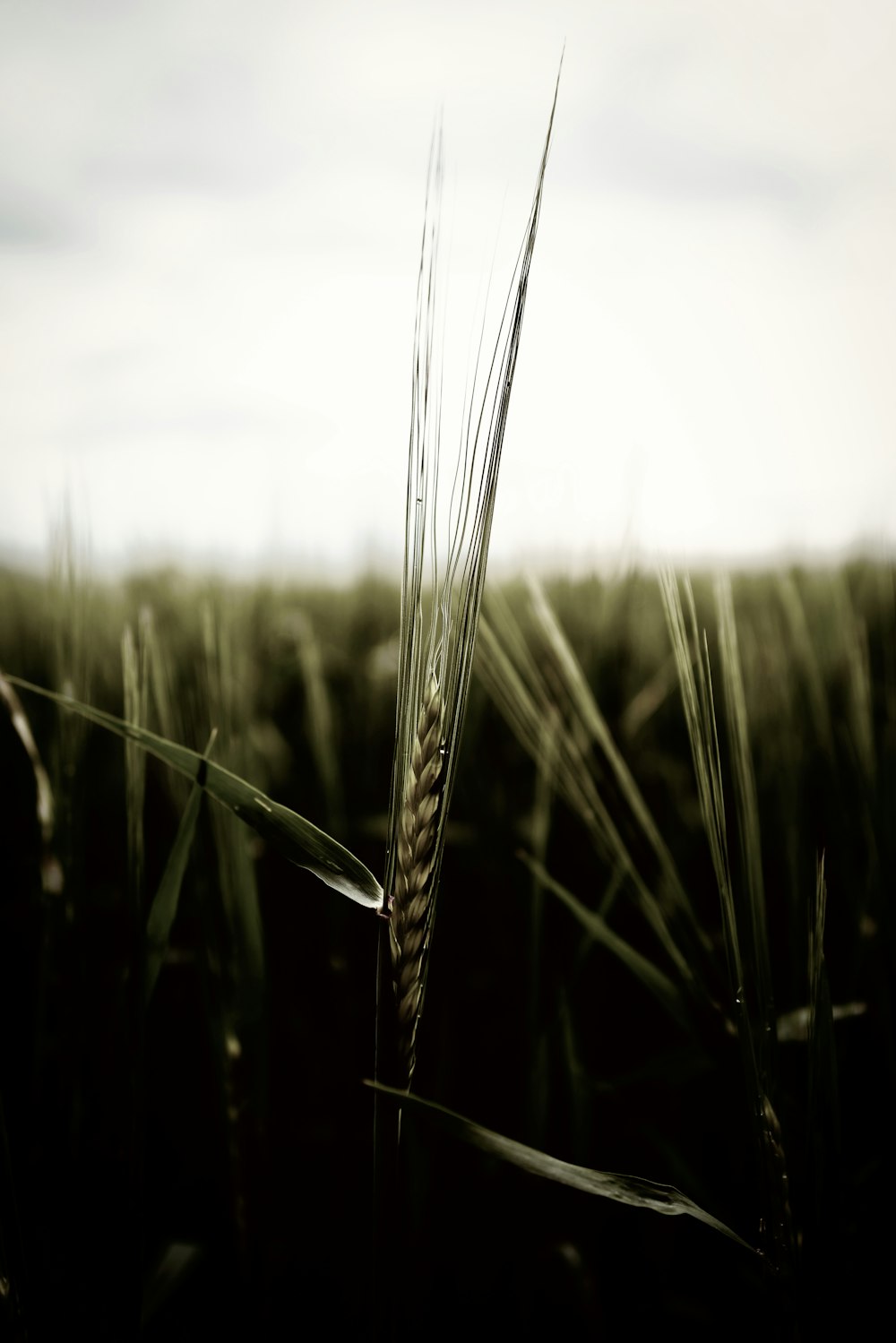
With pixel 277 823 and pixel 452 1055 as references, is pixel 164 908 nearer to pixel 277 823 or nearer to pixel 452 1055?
pixel 277 823

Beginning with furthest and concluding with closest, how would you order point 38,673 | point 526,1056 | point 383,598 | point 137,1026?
1. point 383,598
2. point 38,673
3. point 526,1056
4. point 137,1026

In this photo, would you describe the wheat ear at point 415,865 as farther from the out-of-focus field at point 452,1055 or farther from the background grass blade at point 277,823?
the out-of-focus field at point 452,1055

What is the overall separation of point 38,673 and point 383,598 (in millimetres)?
682

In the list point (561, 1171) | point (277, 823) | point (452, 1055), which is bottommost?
point (452, 1055)

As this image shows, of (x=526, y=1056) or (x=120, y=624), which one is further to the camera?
(x=120, y=624)

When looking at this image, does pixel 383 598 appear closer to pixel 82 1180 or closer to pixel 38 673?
pixel 38 673

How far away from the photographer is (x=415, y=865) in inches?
10.3

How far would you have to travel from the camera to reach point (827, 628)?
0.75 metres

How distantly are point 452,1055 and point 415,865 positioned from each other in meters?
0.38

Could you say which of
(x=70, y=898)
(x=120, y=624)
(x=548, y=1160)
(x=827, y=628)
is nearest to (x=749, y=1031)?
(x=548, y=1160)

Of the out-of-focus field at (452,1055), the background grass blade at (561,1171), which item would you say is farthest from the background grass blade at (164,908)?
the background grass blade at (561,1171)

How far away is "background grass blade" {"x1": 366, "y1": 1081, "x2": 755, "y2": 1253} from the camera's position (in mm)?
216

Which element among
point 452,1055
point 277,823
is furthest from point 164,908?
point 452,1055

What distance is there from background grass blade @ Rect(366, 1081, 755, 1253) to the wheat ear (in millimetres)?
27
